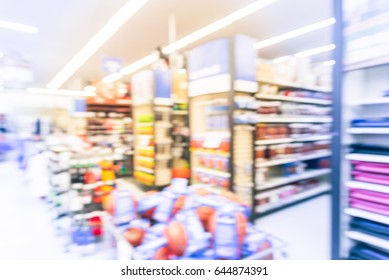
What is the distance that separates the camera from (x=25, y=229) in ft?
9.33

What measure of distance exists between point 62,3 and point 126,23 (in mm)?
1414

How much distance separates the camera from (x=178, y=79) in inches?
187

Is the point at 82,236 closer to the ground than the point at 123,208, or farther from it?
closer to the ground

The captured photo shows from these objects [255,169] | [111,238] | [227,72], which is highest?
[227,72]

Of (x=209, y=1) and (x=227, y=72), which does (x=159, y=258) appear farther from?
(x=209, y=1)

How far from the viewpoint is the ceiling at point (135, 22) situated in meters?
4.25

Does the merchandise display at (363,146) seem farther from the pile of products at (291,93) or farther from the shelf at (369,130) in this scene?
the pile of products at (291,93)

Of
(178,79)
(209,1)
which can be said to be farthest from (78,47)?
(209,1)

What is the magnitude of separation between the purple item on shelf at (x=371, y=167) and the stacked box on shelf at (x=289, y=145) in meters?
1.38

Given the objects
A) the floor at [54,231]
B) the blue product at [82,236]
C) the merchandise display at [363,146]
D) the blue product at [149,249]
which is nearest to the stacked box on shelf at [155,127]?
the floor at [54,231]

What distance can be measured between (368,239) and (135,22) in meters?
5.52

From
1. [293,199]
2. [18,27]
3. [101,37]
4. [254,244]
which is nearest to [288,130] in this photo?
[293,199]

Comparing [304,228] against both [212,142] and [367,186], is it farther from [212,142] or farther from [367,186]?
[212,142]

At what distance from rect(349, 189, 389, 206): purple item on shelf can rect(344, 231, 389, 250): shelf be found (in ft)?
0.84
